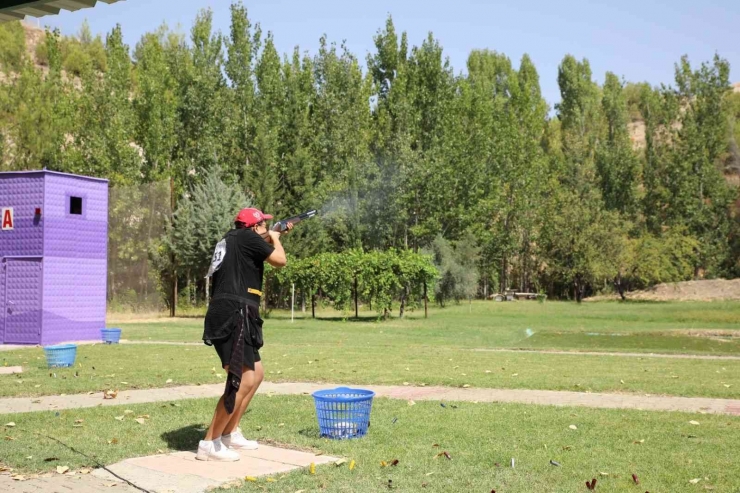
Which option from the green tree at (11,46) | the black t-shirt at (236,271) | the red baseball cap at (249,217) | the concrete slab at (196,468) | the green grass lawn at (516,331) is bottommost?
the green grass lawn at (516,331)

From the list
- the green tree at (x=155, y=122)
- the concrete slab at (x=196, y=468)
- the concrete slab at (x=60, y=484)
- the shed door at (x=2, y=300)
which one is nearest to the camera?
the concrete slab at (x=60, y=484)

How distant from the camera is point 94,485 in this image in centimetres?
557

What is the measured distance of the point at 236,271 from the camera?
646 centimetres

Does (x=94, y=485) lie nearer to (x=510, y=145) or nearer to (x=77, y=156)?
(x=77, y=156)

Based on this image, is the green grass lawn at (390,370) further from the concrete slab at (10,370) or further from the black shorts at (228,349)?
the black shorts at (228,349)

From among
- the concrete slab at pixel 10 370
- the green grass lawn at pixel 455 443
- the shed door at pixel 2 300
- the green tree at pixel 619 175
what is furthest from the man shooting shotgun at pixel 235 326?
the green tree at pixel 619 175

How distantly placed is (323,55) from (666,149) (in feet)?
94.3

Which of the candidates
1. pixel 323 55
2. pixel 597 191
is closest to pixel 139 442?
pixel 323 55

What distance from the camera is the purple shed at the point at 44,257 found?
66.7 ft

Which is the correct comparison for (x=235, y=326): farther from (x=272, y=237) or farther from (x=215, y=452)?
(x=215, y=452)

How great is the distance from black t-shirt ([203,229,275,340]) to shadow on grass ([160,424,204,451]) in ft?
3.93

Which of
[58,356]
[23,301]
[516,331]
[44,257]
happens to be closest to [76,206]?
[44,257]

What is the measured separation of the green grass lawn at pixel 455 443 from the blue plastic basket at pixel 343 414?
0.58 feet

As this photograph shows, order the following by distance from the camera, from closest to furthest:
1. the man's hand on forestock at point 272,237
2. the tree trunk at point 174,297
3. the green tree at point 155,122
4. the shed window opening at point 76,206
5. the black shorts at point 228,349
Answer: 1. the black shorts at point 228,349
2. the man's hand on forestock at point 272,237
3. the shed window opening at point 76,206
4. the tree trunk at point 174,297
5. the green tree at point 155,122
